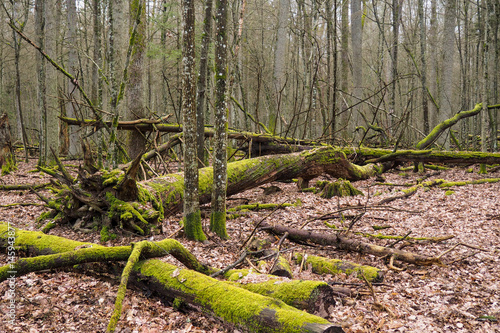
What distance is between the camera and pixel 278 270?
3.95 metres

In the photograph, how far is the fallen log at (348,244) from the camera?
439 cm

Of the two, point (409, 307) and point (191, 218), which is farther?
point (191, 218)

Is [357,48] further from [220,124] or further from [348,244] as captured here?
[348,244]

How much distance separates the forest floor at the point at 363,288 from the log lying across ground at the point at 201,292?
→ 8.9 inches

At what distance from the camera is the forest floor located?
10.3ft

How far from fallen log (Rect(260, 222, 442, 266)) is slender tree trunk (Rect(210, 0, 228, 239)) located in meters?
0.94

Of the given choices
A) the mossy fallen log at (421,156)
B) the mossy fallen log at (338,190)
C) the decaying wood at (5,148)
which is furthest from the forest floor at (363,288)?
the decaying wood at (5,148)

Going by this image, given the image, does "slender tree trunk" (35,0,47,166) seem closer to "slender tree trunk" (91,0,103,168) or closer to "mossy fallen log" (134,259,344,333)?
"slender tree trunk" (91,0,103,168)

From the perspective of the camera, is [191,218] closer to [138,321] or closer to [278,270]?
[278,270]

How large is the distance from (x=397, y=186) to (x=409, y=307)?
20.5 ft

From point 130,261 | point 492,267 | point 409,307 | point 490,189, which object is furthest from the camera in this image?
point 490,189

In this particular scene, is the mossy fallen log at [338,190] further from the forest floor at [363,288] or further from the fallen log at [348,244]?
the fallen log at [348,244]

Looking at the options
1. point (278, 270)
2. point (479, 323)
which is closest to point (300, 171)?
point (278, 270)

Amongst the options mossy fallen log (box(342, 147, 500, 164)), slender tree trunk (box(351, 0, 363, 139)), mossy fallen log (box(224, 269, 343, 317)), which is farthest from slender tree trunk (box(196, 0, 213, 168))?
slender tree trunk (box(351, 0, 363, 139))
